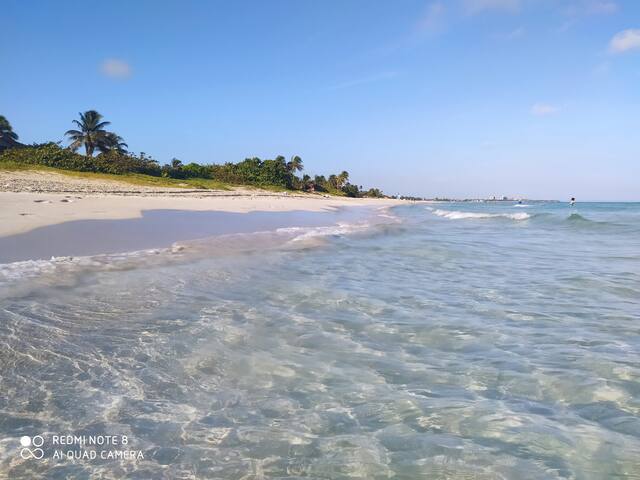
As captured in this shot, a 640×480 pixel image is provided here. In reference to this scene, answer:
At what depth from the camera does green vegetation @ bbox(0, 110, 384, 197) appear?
132 feet

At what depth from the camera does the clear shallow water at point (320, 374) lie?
2.55 m

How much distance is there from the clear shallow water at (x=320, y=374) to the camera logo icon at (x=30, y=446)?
5 centimetres

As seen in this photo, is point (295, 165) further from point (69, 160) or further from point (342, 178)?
point (69, 160)

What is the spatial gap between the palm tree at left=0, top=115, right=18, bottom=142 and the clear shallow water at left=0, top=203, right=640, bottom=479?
173 ft

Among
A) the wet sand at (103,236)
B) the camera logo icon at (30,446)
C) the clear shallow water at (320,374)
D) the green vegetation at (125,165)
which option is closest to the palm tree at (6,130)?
the green vegetation at (125,165)

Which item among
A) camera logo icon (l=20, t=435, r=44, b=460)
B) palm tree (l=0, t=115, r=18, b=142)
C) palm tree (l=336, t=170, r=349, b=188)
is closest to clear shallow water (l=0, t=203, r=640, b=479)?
camera logo icon (l=20, t=435, r=44, b=460)

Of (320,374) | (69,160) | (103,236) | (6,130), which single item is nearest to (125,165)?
(69,160)

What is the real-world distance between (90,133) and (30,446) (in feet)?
198

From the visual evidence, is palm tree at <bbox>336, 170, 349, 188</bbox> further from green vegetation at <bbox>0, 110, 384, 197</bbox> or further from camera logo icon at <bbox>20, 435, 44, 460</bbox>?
camera logo icon at <bbox>20, 435, 44, 460</bbox>

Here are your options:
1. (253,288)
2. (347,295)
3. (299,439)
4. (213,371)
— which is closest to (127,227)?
(253,288)

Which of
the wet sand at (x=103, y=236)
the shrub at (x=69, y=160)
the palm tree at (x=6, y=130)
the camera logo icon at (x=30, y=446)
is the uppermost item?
the palm tree at (x=6, y=130)

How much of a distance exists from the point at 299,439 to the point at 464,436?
112cm

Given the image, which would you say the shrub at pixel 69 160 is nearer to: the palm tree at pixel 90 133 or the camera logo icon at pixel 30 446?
the palm tree at pixel 90 133

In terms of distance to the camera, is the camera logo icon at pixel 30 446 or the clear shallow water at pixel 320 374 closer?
the camera logo icon at pixel 30 446
